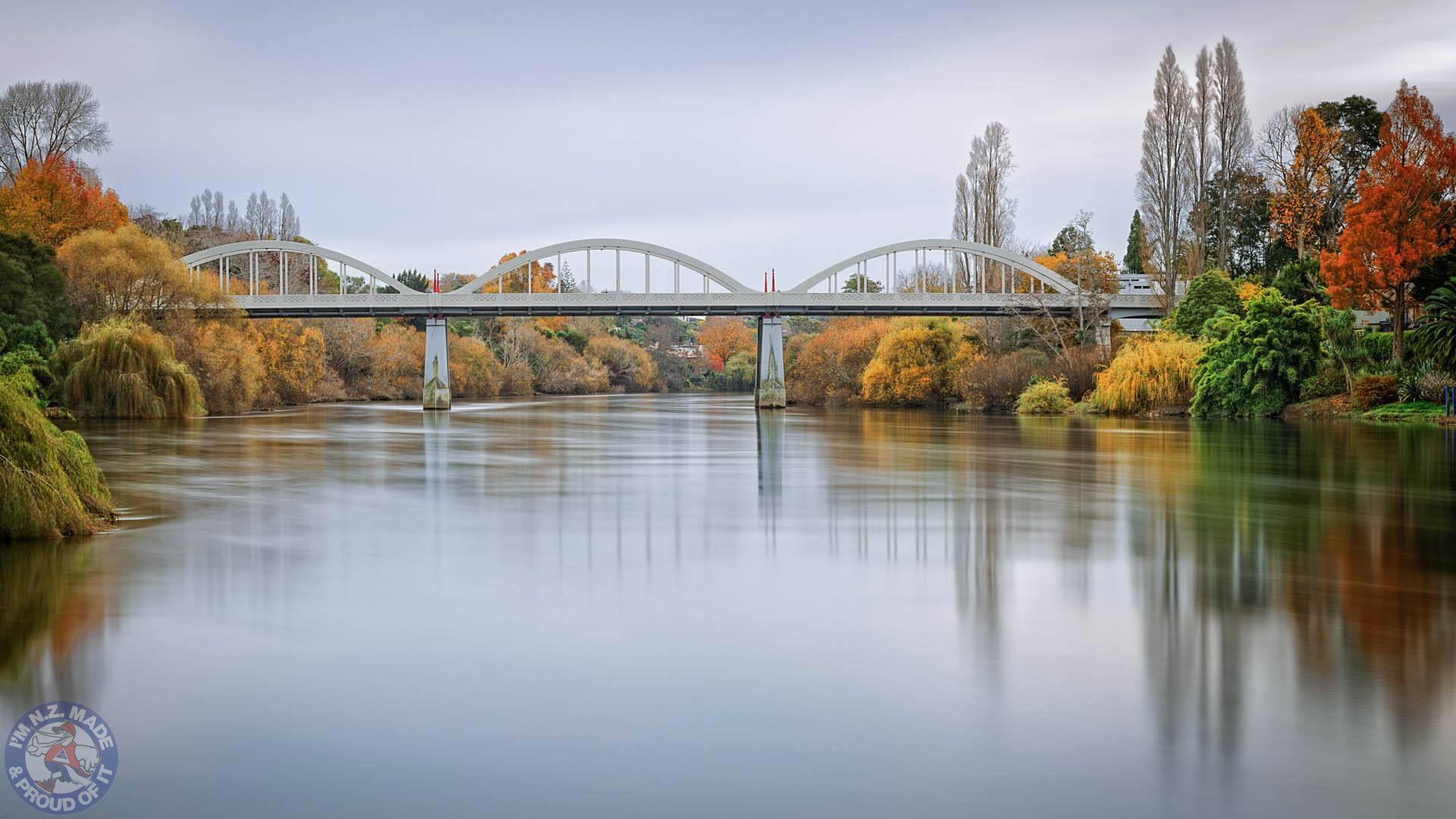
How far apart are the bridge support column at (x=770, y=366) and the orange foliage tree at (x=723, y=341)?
65.2 m

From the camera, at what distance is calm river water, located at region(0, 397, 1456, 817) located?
448cm

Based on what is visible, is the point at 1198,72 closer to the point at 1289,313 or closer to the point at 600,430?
the point at 1289,313

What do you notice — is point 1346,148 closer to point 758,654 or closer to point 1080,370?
point 1080,370

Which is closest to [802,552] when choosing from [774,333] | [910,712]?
[910,712]

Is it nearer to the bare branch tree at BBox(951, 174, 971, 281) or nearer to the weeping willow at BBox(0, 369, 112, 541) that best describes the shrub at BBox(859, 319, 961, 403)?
the bare branch tree at BBox(951, 174, 971, 281)

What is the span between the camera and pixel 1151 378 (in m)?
46.8

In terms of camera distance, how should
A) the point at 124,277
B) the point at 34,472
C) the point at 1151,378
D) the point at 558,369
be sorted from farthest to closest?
the point at 558,369 < the point at 124,277 < the point at 1151,378 < the point at 34,472

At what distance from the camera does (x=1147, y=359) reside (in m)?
46.9

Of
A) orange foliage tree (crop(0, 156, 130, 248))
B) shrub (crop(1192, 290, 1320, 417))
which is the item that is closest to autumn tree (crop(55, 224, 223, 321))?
orange foliage tree (crop(0, 156, 130, 248))

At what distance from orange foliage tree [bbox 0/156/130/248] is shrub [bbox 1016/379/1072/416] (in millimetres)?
46195

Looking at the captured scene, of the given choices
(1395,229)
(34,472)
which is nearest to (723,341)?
(1395,229)

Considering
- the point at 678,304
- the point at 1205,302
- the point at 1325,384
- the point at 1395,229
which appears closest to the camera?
the point at 1395,229

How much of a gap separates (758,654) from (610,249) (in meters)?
71.9

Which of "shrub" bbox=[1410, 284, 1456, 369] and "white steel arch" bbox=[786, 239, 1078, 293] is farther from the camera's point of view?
"white steel arch" bbox=[786, 239, 1078, 293]
